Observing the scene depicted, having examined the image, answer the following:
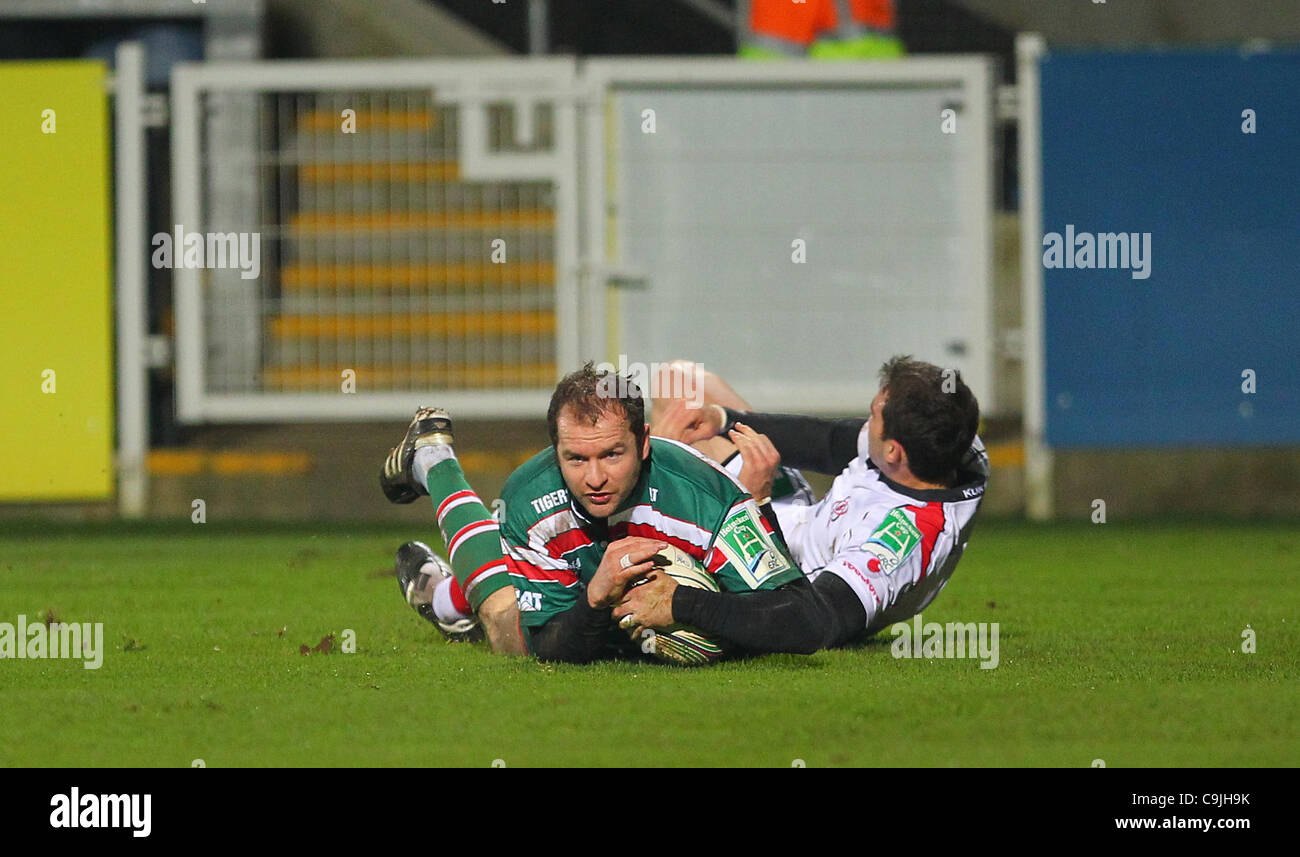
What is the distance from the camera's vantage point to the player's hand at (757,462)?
253 inches

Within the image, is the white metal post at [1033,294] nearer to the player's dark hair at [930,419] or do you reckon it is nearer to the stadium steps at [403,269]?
the stadium steps at [403,269]

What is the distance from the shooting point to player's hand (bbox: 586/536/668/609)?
5.18 m

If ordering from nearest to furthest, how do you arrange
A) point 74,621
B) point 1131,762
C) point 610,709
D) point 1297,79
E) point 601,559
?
point 1131,762
point 610,709
point 601,559
point 74,621
point 1297,79

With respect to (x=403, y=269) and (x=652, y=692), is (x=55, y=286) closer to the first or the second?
(x=403, y=269)

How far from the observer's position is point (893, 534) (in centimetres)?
577

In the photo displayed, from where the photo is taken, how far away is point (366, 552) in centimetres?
1012

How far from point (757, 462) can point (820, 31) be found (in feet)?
21.7

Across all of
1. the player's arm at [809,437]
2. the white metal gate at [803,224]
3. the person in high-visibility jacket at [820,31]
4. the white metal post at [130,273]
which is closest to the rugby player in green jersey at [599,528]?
the player's arm at [809,437]

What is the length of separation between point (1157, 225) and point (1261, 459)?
1.67m

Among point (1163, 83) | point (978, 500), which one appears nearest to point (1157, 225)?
point (1163, 83)

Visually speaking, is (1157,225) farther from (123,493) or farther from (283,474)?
(123,493)

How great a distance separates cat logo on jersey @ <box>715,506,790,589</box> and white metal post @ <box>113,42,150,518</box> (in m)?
7.16

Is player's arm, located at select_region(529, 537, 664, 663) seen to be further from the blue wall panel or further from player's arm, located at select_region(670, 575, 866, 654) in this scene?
the blue wall panel

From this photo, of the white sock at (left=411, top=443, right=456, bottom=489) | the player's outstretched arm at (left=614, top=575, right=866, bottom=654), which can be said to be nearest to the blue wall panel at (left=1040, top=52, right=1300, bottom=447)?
the white sock at (left=411, top=443, right=456, bottom=489)
